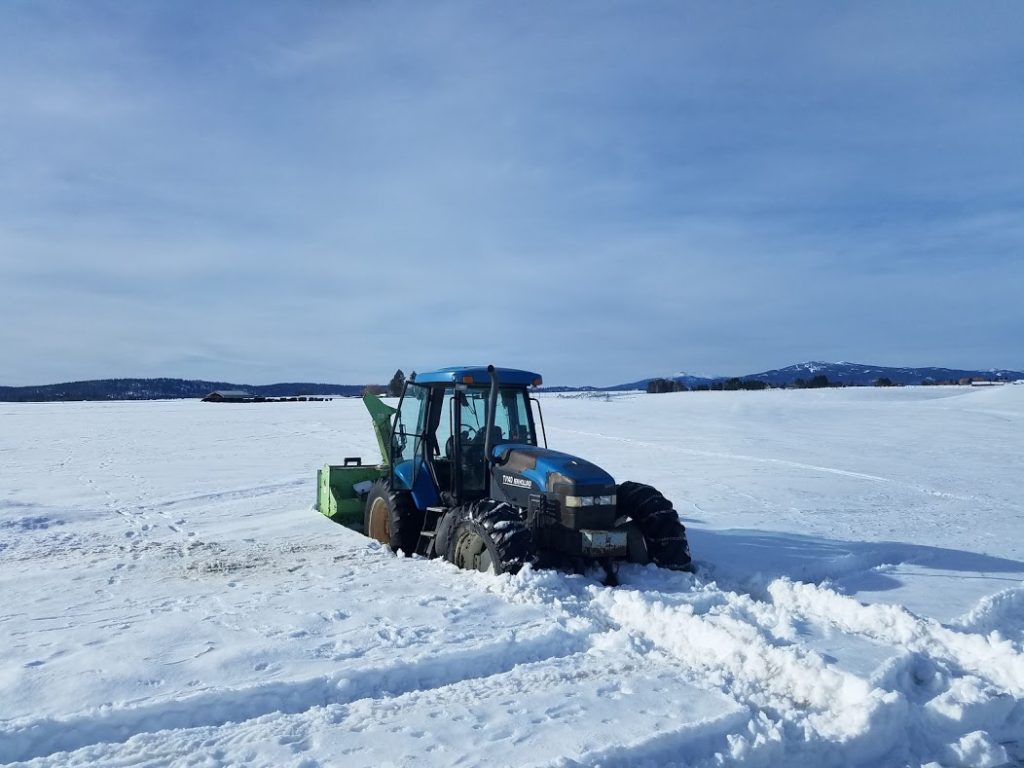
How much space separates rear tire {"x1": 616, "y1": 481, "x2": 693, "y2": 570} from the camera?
7.28 metres

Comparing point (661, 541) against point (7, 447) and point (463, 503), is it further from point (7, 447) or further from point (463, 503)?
point (7, 447)

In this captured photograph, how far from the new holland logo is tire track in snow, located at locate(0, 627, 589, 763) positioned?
86.2 inches

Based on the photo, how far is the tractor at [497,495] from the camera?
22.7 feet

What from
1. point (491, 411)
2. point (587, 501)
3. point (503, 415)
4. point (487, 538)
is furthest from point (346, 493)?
point (587, 501)

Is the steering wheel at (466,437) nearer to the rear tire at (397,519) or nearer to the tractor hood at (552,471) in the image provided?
the tractor hood at (552,471)

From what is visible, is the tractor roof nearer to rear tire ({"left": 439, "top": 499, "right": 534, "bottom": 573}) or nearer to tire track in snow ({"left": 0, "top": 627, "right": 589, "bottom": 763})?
rear tire ({"left": 439, "top": 499, "right": 534, "bottom": 573})

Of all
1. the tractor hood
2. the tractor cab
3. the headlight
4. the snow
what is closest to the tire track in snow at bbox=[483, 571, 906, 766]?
the snow

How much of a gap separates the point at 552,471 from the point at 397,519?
76.3 inches

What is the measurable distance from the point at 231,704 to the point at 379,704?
0.81 meters

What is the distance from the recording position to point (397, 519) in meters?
8.10

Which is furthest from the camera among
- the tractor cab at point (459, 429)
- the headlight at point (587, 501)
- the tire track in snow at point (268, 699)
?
the tractor cab at point (459, 429)

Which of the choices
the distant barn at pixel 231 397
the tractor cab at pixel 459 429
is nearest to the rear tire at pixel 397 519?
the tractor cab at pixel 459 429

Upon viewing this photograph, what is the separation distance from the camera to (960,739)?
4.07 metres

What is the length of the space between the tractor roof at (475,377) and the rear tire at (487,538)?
1.30 m
